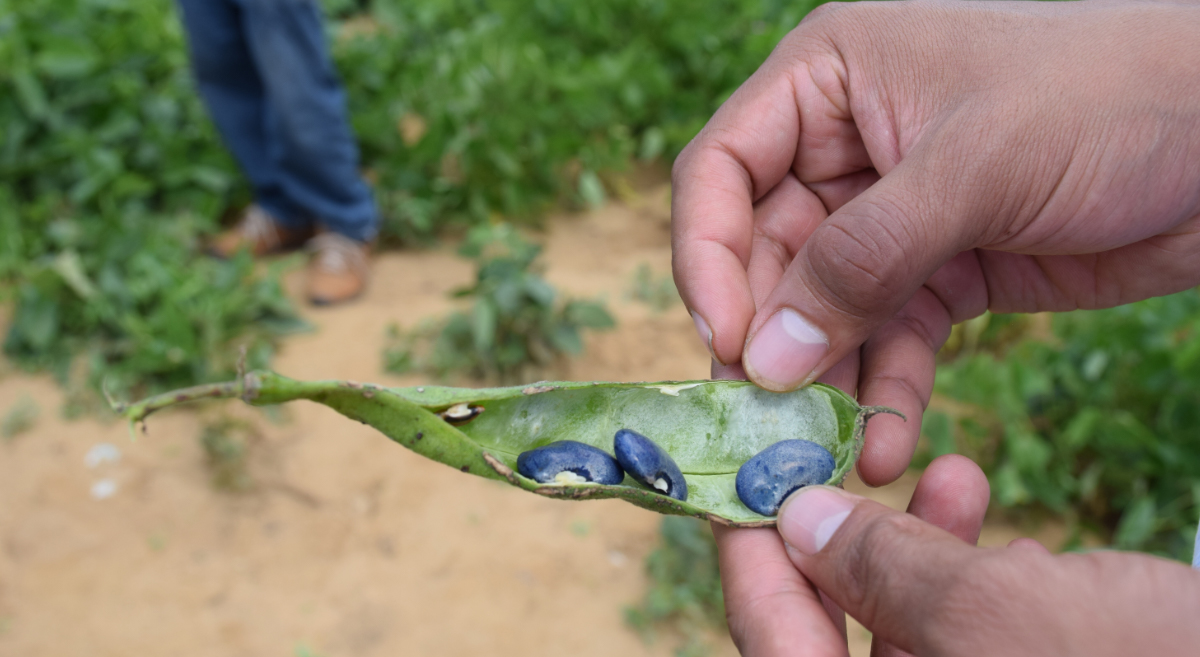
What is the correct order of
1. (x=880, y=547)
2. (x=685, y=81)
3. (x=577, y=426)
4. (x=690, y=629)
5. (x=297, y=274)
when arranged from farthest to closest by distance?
1. (x=685, y=81)
2. (x=297, y=274)
3. (x=690, y=629)
4. (x=577, y=426)
5. (x=880, y=547)

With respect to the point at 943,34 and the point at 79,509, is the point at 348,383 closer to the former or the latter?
the point at 943,34

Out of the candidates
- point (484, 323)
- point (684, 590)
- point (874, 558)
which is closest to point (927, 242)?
point (874, 558)

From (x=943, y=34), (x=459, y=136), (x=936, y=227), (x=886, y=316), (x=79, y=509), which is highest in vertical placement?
(x=943, y=34)

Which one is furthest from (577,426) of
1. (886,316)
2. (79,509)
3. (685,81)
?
(685,81)

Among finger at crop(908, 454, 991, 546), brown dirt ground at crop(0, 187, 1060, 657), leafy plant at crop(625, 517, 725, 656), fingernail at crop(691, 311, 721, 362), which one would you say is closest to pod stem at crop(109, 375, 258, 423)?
fingernail at crop(691, 311, 721, 362)

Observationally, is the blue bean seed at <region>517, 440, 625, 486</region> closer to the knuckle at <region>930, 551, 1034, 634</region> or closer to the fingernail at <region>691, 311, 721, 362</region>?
the fingernail at <region>691, 311, 721, 362</region>

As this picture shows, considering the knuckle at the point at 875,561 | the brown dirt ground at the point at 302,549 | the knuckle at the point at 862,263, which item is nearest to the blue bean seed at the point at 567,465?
the knuckle at the point at 875,561
